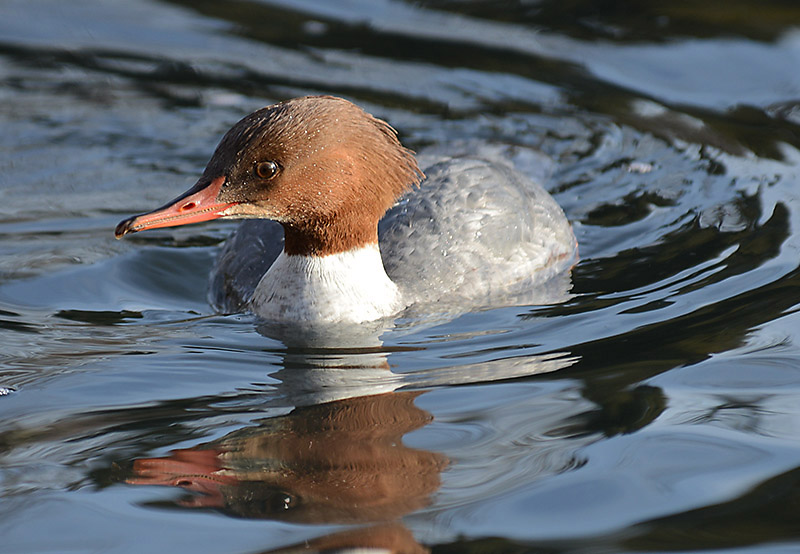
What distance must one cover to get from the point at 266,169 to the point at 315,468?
1.75 m

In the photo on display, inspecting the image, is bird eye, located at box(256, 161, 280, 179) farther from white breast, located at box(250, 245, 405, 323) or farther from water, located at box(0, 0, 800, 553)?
water, located at box(0, 0, 800, 553)

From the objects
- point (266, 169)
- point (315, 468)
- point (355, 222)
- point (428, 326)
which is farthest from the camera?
point (428, 326)

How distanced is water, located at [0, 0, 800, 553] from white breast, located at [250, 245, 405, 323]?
0.81ft

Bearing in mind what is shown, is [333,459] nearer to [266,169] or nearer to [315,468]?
[315,468]

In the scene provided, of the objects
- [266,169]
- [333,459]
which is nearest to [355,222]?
[266,169]

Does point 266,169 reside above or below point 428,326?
above

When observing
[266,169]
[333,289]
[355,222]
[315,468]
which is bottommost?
[315,468]

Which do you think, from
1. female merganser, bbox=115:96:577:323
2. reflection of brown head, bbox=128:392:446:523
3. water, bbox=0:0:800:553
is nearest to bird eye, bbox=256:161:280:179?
female merganser, bbox=115:96:577:323

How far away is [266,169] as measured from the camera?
5.31 m

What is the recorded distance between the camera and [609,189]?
7.77 metres

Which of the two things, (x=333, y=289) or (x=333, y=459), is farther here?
(x=333, y=289)

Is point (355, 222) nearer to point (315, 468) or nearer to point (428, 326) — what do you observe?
point (428, 326)

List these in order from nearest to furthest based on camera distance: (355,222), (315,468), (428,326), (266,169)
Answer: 1. (315,468)
2. (266,169)
3. (355,222)
4. (428,326)

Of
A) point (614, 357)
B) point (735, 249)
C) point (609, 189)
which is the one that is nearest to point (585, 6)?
point (609, 189)
